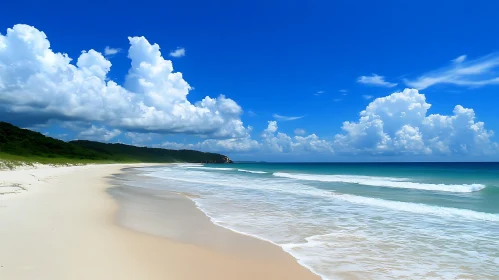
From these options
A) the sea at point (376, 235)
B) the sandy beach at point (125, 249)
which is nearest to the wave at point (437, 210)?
the sea at point (376, 235)

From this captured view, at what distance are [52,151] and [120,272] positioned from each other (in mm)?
104338

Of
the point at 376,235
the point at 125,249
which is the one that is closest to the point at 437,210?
the point at 376,235

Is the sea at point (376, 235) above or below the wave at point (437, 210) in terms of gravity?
below

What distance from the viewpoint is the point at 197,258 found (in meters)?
6.77

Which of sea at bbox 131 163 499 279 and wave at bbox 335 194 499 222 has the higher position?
wave at bbox 335 194 499 222

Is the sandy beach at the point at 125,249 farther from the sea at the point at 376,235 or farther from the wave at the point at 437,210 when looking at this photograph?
the wave at the point at 437,210

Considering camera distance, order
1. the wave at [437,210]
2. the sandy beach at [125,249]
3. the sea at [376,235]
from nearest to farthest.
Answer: the sandy beach at [125,249], the sea at [376,235], the wave at [437,210]

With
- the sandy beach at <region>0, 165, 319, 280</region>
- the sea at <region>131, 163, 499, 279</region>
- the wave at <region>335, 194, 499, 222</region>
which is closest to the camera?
the sandy beach at <region>0, 165, 319, 280</region>

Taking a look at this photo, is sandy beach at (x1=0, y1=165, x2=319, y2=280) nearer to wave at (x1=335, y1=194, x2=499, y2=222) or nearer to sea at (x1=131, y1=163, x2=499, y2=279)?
sea at (x1=131, y1=163, x2=499, y2=279)

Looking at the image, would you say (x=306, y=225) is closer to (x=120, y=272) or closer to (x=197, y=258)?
(x=197, y=258)

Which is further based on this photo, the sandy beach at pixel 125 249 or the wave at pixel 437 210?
the wave at pixel 437 210

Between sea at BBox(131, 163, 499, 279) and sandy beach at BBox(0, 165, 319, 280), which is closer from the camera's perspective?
sandy beach at BBox(0, 165, 319, 280)

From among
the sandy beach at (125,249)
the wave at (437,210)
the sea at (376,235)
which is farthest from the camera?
the wave at (437,210)

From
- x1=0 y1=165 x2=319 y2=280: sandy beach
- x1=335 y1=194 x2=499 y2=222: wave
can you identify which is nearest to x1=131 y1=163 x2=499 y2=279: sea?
x1=335 y1=194 x2=499 y2=222: wave
